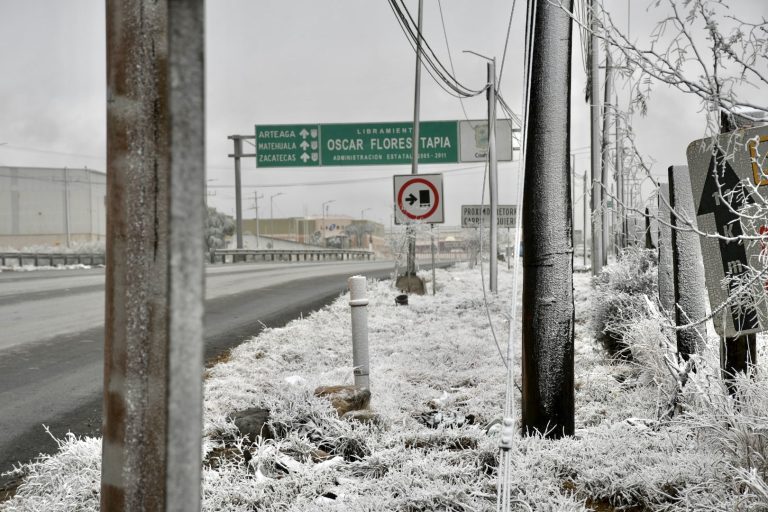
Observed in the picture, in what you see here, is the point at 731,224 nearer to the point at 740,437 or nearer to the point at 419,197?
the point at 740,437

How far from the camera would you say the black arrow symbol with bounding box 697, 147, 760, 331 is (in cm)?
319

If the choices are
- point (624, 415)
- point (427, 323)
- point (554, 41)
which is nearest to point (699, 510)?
point (624, 415)

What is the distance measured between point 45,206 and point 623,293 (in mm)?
75224

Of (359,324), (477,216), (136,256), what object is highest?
(477,216)

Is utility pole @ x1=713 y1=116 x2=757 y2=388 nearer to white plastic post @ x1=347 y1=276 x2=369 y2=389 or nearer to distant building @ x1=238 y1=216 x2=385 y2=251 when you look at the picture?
white plastic post @ x1=347 y1=276 x2=369 y2=389

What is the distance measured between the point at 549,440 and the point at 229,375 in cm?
347

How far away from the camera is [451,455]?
3.25m

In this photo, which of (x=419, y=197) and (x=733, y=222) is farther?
(x=419, y=197)

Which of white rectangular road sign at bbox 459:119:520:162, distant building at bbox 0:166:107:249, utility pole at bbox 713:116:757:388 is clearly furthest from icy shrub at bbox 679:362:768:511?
distant building at bbox 0:166:107:249

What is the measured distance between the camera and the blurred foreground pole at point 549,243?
384cm

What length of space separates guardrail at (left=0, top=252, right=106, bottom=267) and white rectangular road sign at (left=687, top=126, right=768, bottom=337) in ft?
108

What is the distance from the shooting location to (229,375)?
6.16 meters

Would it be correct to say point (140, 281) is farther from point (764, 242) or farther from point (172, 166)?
point (764, 242)

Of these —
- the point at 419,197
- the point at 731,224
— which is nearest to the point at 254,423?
the point at 731,224
